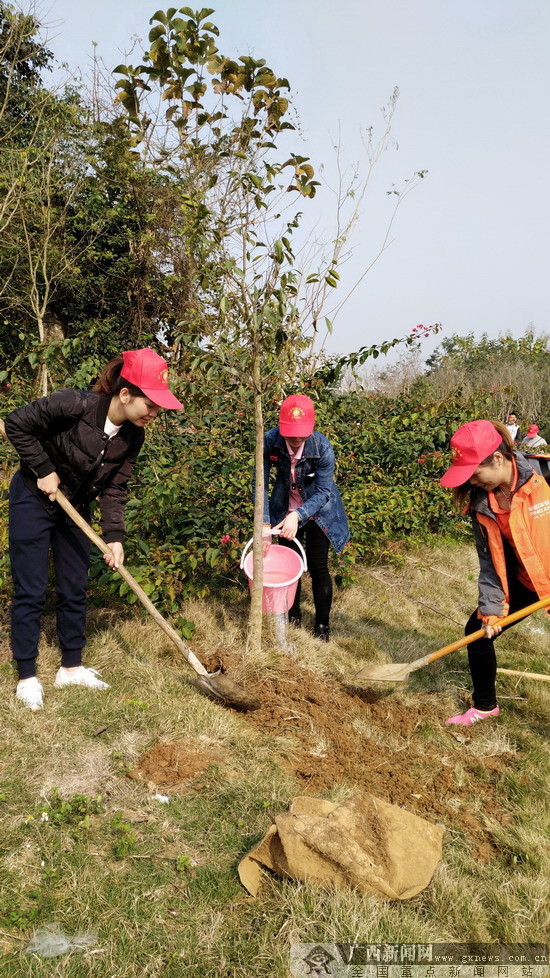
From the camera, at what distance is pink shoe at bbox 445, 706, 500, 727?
10.2 ft

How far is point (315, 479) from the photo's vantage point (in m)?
3.68

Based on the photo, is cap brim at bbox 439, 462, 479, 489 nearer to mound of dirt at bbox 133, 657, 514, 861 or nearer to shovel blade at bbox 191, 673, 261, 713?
mound of dirt at bbox 133, 657, 514, 861

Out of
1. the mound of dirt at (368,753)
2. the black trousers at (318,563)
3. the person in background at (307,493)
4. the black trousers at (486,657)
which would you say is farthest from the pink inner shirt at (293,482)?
the black trousers at (486,657)

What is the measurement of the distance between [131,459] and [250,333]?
91 cm

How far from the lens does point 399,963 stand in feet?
5.48

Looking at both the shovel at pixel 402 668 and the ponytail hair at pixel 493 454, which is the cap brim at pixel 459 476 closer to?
the ponytail hair at pixel 493 454

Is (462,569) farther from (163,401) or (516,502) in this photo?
(163,401)

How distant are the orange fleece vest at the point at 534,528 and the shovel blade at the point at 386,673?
2.75ft

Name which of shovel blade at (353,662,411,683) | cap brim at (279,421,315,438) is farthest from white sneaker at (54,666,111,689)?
cap brim at (279,421,315,438)

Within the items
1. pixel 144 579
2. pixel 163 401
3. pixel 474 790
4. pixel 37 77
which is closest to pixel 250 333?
pixel 163 401

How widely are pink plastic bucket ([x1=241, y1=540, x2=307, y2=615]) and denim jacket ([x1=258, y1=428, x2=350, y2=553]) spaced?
256 mm

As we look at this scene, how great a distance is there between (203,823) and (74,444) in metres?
1.71

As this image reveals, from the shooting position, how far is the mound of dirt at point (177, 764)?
2410mm

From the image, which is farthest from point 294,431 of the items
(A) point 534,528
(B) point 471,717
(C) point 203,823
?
(C) point 203,823
